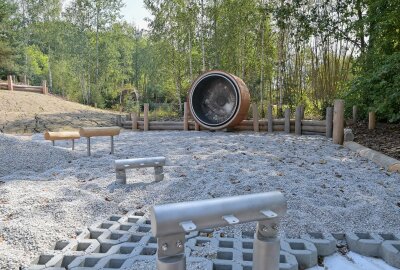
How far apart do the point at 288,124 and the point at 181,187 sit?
572 cm

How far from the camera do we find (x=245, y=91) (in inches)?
326

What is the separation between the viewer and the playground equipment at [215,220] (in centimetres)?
96

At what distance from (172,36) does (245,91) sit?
7.25 meters

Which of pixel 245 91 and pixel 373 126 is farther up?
pixel 245 91

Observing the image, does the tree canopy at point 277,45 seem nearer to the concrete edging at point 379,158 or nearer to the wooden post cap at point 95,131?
the concrete edging at point 379,158

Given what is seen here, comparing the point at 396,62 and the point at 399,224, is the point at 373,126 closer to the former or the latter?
the point at 396,62

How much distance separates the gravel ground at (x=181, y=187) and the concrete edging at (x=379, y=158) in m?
0.13

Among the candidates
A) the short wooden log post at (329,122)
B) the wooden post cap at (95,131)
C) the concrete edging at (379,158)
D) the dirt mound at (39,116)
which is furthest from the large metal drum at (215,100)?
the wooden post cap at (95,131)

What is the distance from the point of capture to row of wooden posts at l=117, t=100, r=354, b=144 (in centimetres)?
613

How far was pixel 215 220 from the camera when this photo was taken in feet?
3.37

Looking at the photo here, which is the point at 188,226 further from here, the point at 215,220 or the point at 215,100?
the point at 215,100

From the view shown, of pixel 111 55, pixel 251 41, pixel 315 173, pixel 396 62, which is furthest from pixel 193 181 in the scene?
pixel 111 55

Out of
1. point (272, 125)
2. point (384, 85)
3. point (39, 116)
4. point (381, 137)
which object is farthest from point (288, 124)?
point (39, 116)

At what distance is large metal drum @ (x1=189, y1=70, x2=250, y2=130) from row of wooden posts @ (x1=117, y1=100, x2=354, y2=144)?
0.36m
